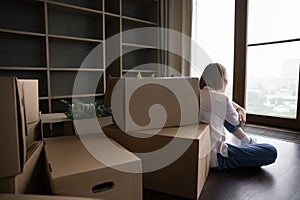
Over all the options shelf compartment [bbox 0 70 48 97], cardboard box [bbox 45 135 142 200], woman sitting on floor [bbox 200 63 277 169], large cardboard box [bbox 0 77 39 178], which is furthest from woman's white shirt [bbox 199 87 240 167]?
shelf compartment [bbox 0 70 48 97]

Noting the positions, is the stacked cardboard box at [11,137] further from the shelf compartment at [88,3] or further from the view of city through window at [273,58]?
the view of city through window at [273,58]

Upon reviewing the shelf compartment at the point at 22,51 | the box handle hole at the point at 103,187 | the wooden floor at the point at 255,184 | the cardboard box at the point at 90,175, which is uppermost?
the shelf compartment at the point at 22,51

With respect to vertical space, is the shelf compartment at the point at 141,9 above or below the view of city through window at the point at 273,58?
above

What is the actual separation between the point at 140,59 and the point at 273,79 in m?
1.84

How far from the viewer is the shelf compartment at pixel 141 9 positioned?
3176 millimetres

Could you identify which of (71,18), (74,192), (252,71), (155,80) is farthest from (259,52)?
(74,192)

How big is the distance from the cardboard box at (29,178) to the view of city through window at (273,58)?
2.72 metres

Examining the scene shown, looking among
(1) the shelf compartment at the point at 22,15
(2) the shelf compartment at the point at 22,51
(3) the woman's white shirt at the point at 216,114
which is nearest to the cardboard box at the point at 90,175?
(3) the woman's white shirt at the point at 216,114

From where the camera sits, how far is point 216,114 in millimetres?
1483

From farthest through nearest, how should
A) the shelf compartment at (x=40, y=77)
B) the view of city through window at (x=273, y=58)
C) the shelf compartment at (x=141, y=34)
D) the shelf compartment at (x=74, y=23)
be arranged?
the shelf compartment at (x=141, y=34), the view of city through window at (x=273, y=58), the shelf compartment at (x=74, y=23), the shelf compartment at (x=40, y=77)

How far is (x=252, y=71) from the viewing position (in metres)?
2.97

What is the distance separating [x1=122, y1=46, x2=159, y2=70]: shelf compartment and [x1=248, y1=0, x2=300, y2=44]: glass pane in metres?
1.33

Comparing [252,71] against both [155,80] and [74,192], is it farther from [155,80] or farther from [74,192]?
[74,192]

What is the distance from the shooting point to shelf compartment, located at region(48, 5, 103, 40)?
2.52m
